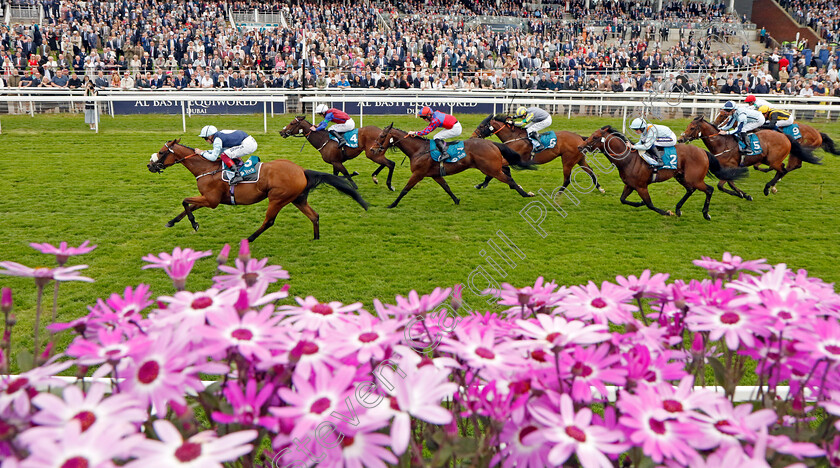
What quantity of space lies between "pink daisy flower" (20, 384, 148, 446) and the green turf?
12.8ft

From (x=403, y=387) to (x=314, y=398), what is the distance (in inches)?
5.9

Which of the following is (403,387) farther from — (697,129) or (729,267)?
(697,129)

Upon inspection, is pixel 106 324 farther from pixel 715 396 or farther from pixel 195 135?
→ pixel 195 135

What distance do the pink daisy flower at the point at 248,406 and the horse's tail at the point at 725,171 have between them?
7952 mm

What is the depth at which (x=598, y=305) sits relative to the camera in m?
1.39

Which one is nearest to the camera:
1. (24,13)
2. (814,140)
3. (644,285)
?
(644,285)

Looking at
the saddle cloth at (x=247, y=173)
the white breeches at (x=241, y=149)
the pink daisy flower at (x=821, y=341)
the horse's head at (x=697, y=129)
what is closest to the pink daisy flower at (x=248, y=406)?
the pink daisy flower at (x=821, y=341)

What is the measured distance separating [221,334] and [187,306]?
152 mm

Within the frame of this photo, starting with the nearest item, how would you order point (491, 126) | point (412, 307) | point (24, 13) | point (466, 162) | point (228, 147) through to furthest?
point (412, 307) < point (228, 147) < point (466, 162) < point (491, 126) < point (24, 13)

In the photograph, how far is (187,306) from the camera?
117 cm

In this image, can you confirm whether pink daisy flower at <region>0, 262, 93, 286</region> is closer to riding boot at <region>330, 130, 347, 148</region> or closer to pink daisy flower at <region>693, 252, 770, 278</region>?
pink daisy flower at <region>693, 252, 770, 278</region>

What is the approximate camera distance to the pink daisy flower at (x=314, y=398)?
3.18 feet

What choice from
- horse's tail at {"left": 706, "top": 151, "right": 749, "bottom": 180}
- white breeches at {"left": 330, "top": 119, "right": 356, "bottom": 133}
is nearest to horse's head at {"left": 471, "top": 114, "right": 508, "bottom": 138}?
white breeches at {"left": 330, "top": 119, "right": 356, "bottom": 133}

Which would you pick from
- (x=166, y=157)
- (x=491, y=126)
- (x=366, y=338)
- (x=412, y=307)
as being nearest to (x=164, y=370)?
(x=366, y=338)
